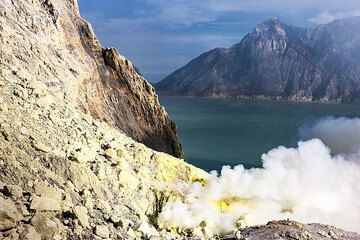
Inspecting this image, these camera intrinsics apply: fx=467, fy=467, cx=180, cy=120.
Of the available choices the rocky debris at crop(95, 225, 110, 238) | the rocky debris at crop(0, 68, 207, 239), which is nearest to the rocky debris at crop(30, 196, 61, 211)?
the rocky debris at crop(0, 68, 207, 239)

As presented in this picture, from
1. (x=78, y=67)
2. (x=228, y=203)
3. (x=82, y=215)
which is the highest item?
(x=78, y=67)

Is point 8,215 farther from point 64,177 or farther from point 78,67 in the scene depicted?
point 78,67

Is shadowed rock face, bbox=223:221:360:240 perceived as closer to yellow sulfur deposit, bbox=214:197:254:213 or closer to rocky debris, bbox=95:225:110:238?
rocky debris, bbox=95:225:110:238

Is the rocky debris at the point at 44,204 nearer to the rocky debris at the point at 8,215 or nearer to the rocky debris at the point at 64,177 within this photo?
the rocky debris at the point at 64,177

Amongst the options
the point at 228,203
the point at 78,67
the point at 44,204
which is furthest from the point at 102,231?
the point at 78,67

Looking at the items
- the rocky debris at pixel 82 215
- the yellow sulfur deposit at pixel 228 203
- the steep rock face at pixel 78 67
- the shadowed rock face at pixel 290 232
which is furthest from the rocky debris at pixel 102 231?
the yellow sulfur deposit at pixel 228 203

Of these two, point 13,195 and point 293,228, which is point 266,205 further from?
point 13,195

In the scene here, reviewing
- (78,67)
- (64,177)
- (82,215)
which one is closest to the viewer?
(82,215)
